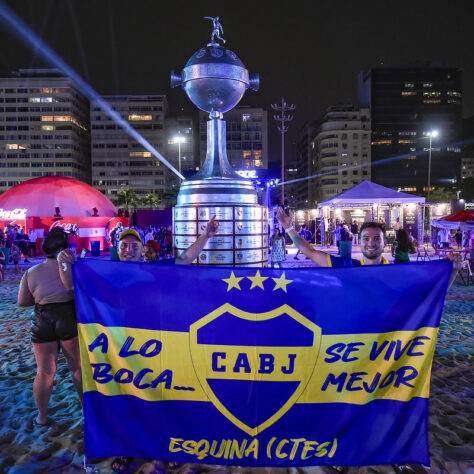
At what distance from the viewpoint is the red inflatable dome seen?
2922 cm

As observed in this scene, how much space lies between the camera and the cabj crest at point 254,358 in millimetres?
3184

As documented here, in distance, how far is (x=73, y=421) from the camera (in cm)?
427

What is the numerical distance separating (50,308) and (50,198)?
95.4 feet

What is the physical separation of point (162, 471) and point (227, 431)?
0.81 m

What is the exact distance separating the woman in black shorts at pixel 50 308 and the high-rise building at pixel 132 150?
373 feet

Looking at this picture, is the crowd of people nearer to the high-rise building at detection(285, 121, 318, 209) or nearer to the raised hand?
the raised hand

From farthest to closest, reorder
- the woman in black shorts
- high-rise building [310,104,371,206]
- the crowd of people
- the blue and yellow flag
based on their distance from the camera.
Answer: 1. high-rise building [310,104,371,206]
2. the crowd of people
3. the woman in black shorts
4. the blue and yellow flag

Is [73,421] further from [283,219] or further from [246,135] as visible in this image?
[246,135]

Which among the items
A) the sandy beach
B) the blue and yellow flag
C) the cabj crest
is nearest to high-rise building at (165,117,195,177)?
the sandy beach

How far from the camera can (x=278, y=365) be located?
10.5ft

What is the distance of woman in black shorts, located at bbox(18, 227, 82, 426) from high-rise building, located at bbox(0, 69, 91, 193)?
393 feet

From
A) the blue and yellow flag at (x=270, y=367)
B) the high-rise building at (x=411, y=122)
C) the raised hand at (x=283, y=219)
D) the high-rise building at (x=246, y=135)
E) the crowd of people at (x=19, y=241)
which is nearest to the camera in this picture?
the blue and yellow flag at (x=270, y=367)

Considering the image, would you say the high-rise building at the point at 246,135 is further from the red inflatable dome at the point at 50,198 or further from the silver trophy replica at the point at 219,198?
the silver trophy replica at the point at 219,198

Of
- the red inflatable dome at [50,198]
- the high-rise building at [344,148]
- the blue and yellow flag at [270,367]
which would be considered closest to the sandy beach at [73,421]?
the blue and yellow flag at [270,367]
